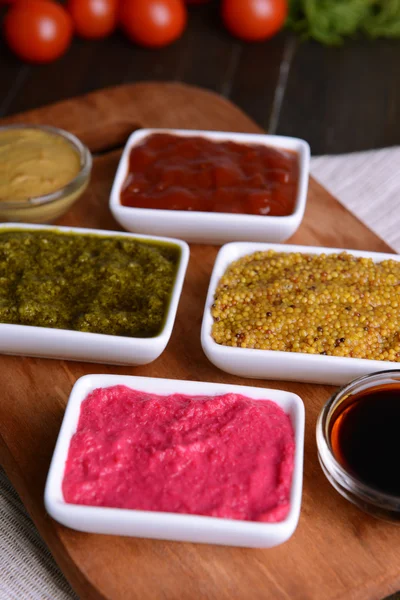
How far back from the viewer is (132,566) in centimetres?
218

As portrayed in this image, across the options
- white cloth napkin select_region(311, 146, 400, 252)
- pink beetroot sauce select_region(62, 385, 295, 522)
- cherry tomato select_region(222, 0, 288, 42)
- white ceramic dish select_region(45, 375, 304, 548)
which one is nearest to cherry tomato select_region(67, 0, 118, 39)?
cherry tomato select_region(222, 0, 288, 42)

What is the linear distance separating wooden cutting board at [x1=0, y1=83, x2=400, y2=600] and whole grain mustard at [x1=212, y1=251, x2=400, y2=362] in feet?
0.66

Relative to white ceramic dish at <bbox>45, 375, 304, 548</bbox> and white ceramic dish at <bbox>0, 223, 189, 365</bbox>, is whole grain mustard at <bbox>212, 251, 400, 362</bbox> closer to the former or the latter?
white ceramic dish at <bbox>0, 223, 189, 365</bbox>

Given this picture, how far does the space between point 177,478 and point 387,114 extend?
3420mm

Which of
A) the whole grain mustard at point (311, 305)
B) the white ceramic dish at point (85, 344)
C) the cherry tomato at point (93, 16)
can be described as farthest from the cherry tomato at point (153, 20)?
the white ceramic dish at point (85, 344)

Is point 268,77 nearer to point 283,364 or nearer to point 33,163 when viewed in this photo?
point 33,163

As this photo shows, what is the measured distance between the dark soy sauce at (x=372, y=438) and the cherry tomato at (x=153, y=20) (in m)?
3.53

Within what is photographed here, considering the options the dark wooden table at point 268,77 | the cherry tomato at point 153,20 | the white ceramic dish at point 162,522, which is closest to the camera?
the white ceramic dish at point 162,522

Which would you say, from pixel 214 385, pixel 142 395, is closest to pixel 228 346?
pixel 214 385

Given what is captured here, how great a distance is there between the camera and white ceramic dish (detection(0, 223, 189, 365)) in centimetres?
258

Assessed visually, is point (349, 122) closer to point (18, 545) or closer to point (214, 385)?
point (214, 385)

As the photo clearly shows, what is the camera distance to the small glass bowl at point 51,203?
3082 mm

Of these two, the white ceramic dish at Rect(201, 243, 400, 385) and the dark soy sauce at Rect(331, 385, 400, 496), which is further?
the white ceramic dish at Rect(201, 243, 400, 385)

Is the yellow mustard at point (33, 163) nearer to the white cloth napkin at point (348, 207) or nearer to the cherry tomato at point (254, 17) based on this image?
the white cloth napkin at point (348, 207)
